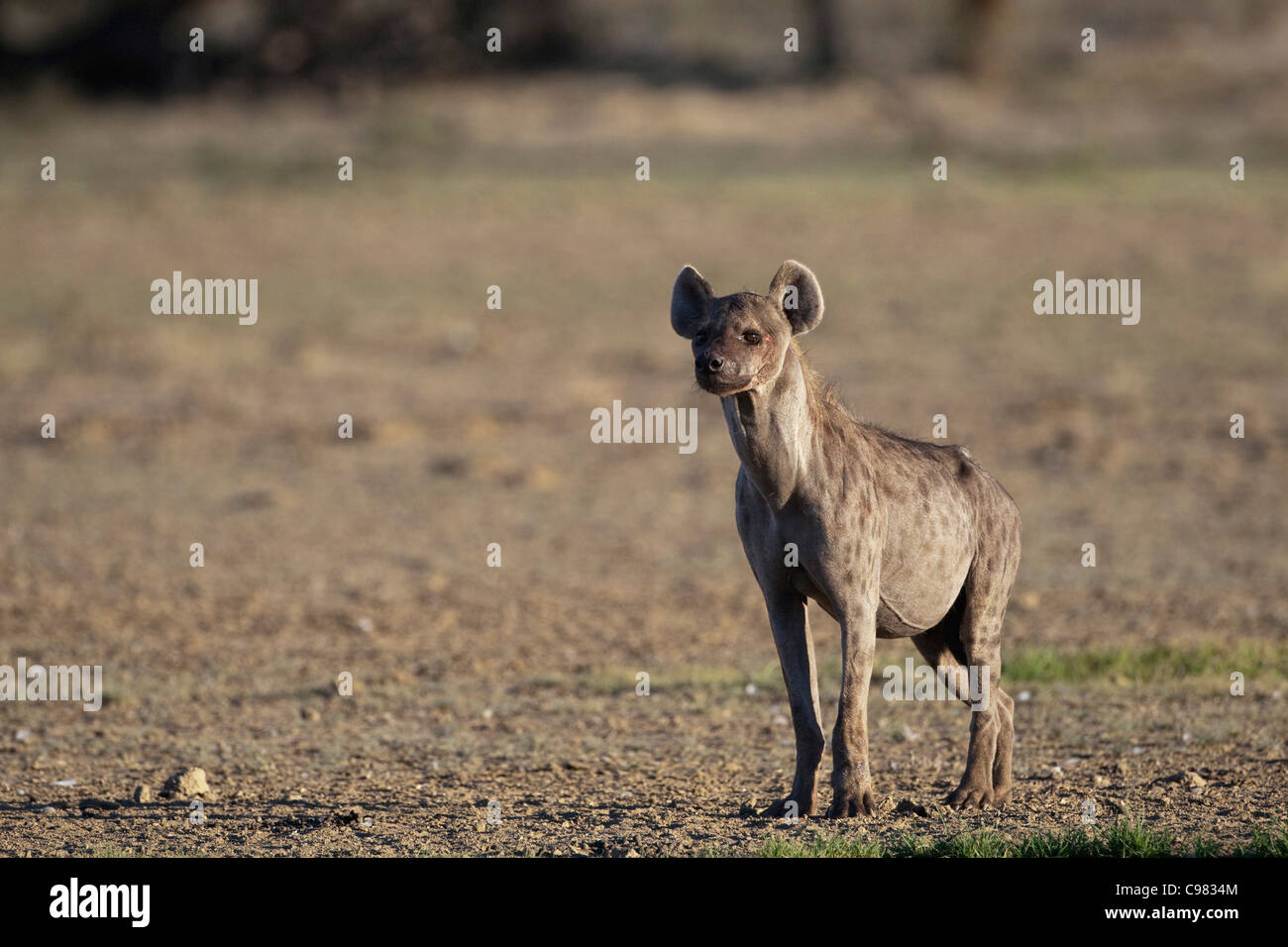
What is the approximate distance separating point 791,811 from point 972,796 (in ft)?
2.68

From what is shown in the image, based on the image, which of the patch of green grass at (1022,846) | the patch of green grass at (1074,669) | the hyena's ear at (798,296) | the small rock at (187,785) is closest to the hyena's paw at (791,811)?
the patch of green grass at (1022,846)

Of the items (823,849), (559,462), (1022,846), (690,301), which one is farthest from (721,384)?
(559,462)

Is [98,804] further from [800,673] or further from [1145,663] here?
[1145,663]

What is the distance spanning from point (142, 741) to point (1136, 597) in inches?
267

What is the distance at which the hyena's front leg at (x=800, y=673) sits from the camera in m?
6.93

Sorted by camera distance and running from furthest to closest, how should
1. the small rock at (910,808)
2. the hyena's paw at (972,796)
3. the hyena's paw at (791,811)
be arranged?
the hyena's paw at (972,796)
the small rock at (910,808)
the hyena's paw at (791,811)

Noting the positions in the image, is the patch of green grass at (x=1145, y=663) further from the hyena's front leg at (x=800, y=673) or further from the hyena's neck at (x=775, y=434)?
the hyena's neck at (x=775, y=434)

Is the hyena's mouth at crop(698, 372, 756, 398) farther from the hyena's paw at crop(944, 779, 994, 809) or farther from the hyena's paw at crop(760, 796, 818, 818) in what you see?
the hyena's paw at crop(944, 779, 994, 809)

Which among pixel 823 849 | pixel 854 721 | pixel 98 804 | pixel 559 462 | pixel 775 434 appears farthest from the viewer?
pixel 559 462

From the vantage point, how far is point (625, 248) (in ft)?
84.0

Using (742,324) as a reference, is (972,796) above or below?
below

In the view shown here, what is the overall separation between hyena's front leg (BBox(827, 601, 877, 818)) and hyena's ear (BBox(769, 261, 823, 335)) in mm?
1138

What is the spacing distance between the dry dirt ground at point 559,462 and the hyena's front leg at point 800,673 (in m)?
0.33

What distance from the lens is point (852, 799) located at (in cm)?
Result: 690
